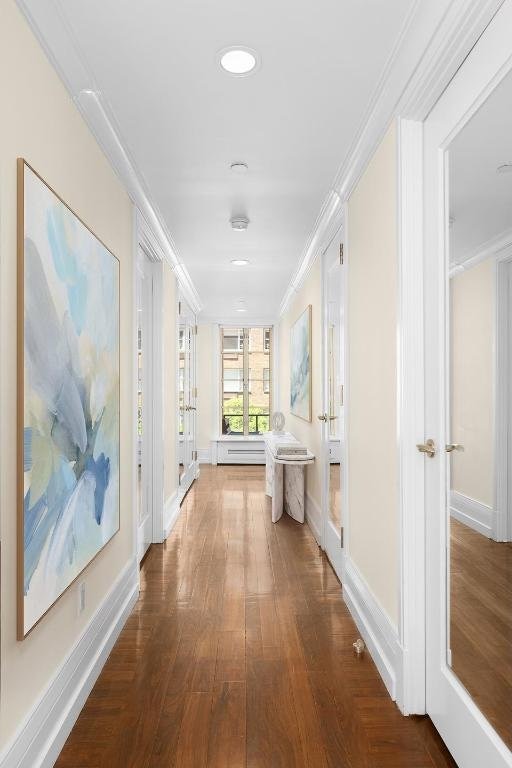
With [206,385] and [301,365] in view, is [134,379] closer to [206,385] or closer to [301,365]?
[301,365]

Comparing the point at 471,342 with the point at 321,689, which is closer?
the point at 471,342

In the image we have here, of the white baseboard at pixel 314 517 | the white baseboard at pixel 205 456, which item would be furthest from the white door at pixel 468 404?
the white baseboard at pixel 205 456

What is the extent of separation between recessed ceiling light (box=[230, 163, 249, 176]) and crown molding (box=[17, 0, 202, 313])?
53cm

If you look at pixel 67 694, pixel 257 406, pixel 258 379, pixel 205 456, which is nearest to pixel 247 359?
pixel 258 379

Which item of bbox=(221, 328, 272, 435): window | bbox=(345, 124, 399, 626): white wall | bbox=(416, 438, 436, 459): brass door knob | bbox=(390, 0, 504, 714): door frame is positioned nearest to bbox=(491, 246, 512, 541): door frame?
bbox=(416, 438, 436, 459): brass door knob

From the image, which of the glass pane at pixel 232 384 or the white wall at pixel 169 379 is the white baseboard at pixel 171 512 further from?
the glass pane at pixel 232 384

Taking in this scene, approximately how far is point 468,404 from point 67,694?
1.73m

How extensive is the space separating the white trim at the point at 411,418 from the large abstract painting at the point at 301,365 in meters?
2.69

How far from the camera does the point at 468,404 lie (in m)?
1.58

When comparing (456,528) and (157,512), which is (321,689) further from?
(157,512)

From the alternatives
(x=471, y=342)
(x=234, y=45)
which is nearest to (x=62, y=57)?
(x=234, y=45)

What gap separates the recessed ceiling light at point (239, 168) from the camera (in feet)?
8.78

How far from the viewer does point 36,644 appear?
1584mm

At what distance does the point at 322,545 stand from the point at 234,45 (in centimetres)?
325
